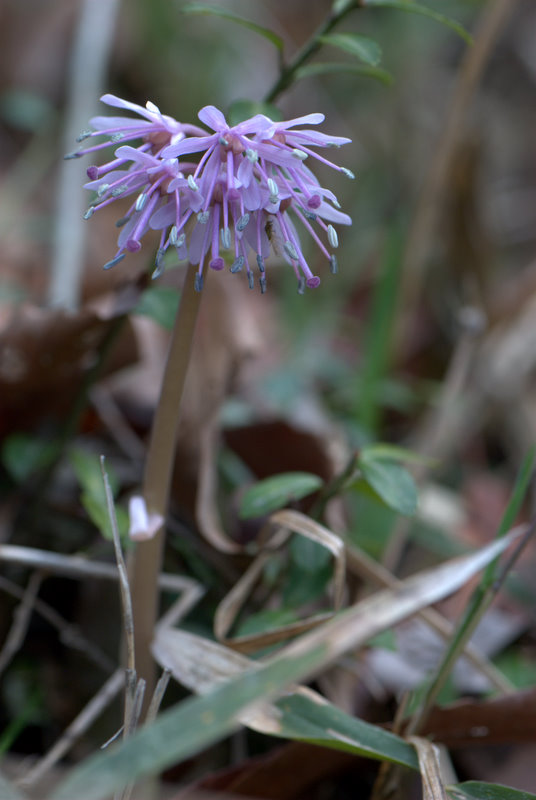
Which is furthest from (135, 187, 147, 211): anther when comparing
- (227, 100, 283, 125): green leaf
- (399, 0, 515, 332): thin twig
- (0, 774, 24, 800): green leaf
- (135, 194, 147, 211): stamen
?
(399, 0, 515, 332): thin twig

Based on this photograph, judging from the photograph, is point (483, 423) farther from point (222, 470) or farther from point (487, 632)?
point (222, 470)

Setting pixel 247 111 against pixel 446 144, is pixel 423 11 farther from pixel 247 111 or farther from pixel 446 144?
pixel 446 144

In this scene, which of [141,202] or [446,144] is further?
[446,144]

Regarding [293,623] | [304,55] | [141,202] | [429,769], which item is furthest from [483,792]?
[304,55]

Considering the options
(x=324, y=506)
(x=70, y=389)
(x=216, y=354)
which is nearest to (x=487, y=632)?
(x=324, y=506)

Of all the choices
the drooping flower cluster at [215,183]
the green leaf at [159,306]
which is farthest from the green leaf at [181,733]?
the green leaf at [159,306]

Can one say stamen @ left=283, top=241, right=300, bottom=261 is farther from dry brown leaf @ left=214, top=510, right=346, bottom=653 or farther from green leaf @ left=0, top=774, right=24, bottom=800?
green leaf @ left=0, top=774, right=24, bottom=800
